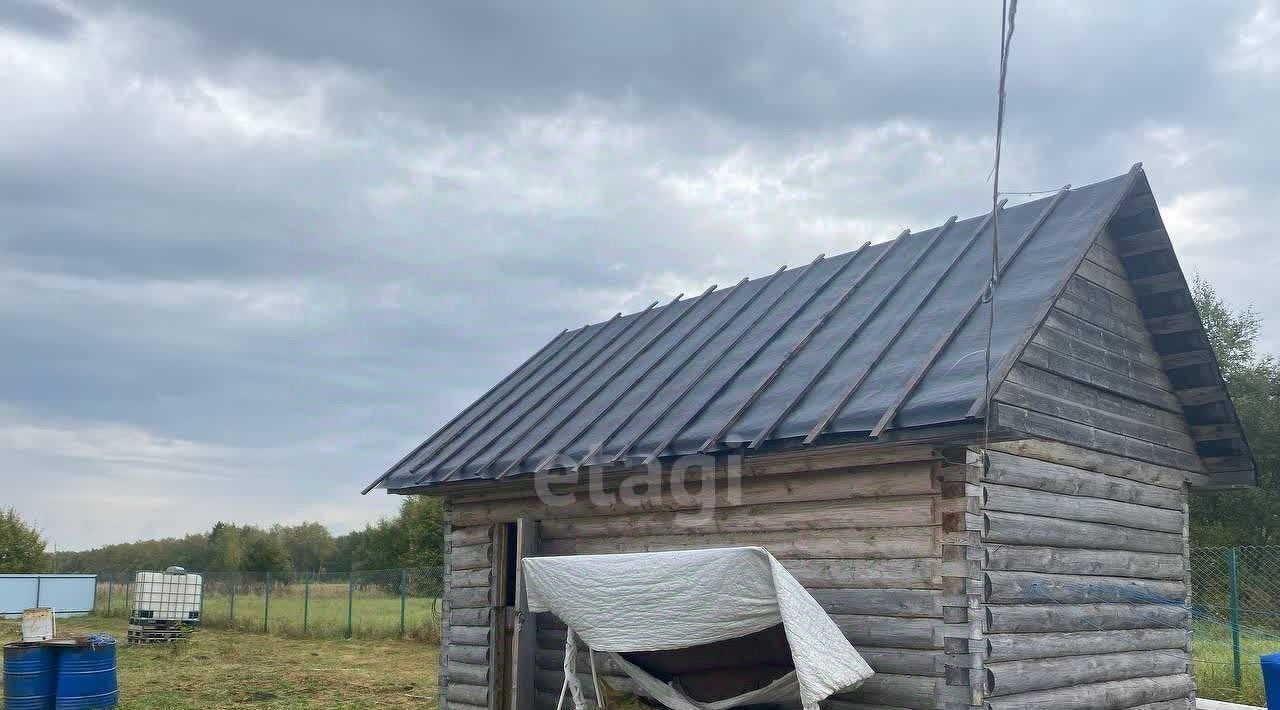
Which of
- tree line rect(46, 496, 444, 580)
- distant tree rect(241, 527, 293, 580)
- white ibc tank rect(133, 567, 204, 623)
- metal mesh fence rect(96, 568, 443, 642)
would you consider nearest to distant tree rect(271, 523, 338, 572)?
tree line rect(46, 496, 444, 580)

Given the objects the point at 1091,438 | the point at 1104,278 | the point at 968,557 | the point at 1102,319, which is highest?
the point at 1104,278

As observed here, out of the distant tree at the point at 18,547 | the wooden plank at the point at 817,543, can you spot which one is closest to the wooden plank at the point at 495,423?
the wooden plank at the point at 817,543

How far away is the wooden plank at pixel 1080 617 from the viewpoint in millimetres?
8031

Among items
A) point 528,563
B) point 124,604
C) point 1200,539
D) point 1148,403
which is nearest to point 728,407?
point 528,563

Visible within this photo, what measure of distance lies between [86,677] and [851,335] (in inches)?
473

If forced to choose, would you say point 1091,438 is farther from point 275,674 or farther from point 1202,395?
point 275,674

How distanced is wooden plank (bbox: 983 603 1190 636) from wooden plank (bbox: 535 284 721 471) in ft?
13.9

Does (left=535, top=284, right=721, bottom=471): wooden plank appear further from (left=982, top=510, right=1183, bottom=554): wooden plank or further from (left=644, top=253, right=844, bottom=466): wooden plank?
(left=982, top=510, right=1183, bottom=554): wooden plank

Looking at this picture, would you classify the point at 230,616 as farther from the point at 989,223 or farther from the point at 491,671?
the point at 989,223

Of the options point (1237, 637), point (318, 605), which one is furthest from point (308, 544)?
point (1237, 637)

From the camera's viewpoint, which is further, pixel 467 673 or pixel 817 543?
pixel 467 673

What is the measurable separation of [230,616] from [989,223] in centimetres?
2903

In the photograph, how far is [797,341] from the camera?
10664 millimetres

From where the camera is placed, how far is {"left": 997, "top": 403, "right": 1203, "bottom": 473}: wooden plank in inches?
314
